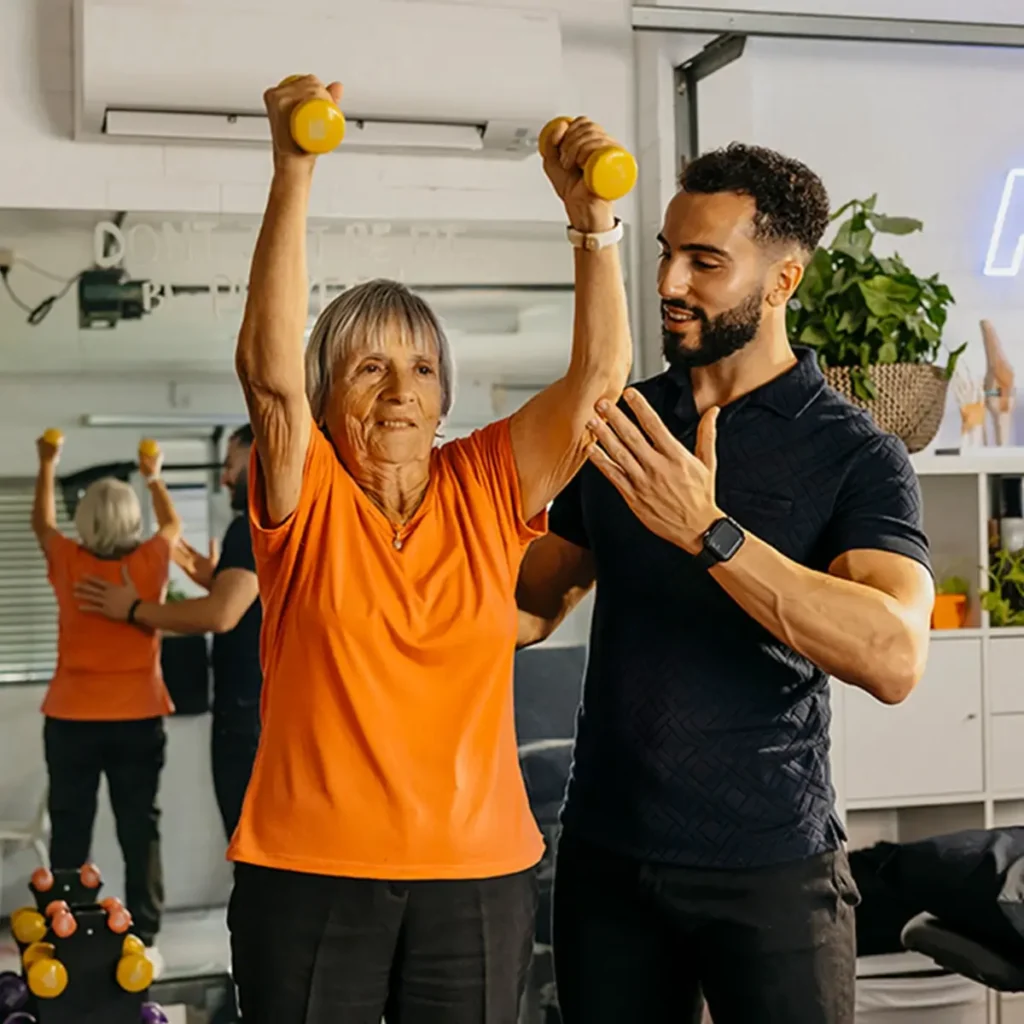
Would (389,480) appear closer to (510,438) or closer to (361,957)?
(510,438)

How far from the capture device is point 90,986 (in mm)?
2645

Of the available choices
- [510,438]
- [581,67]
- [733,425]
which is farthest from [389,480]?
[581,67]

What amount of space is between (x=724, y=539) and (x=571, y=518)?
0.37m

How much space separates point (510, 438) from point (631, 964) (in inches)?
25.7

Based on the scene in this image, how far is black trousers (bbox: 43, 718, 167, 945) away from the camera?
10.6 feet

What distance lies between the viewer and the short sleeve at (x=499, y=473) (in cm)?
173

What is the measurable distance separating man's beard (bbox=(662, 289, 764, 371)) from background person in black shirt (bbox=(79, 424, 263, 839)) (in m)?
1.53

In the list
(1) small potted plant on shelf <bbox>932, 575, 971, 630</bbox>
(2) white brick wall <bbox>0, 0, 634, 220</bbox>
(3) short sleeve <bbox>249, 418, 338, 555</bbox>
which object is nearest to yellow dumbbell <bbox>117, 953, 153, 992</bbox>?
(3) short sleeve <bbox>249, 418, 338, 555</bbox>

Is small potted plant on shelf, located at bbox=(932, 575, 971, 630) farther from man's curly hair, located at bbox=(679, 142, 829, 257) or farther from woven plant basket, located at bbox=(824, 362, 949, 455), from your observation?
man's curly hair, located at bbox=(679, 142, 829, 257)

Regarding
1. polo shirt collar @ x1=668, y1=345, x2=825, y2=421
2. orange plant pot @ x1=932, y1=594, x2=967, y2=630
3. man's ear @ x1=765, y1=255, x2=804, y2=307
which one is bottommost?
orange plant pot @ x1=932, y1=594, x2=967, y2=630

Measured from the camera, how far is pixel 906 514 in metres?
1.87

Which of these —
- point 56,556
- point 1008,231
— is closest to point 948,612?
point 1008,231

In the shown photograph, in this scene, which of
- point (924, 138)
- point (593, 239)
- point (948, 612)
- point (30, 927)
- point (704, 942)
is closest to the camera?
point (593, 239)

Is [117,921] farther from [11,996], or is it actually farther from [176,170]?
[176,170]
